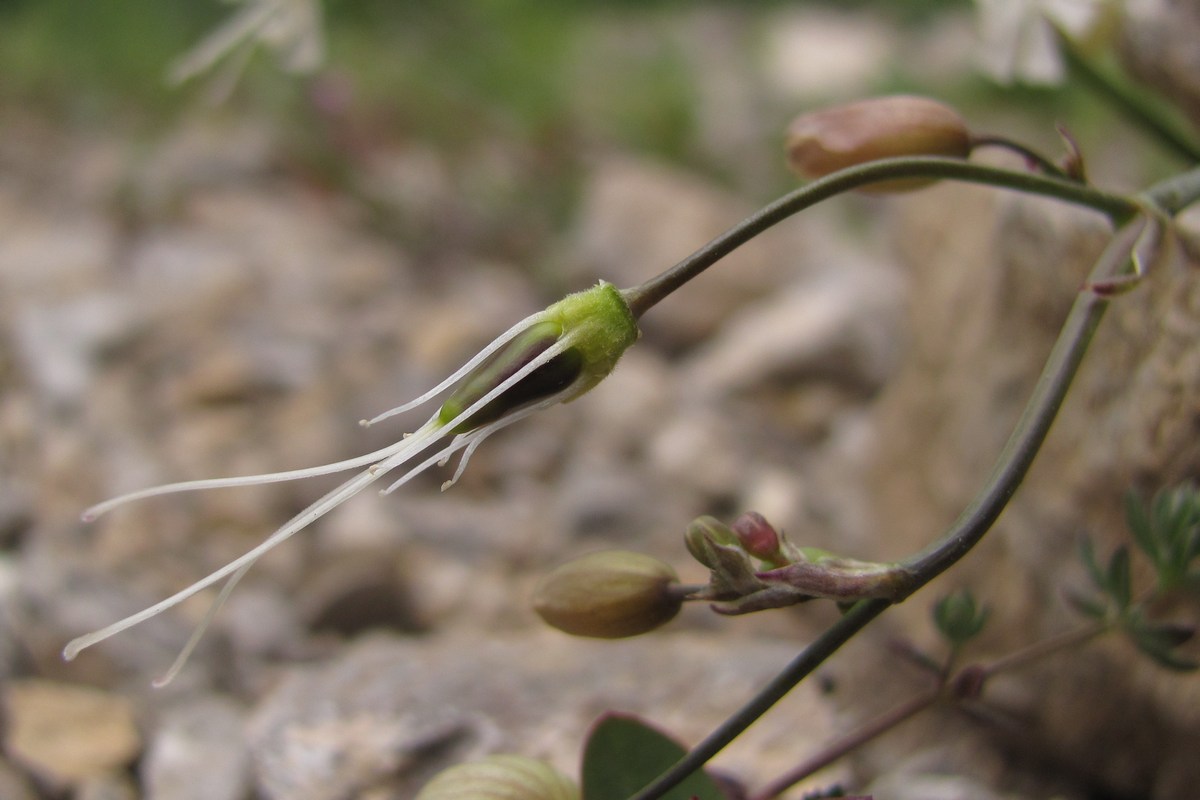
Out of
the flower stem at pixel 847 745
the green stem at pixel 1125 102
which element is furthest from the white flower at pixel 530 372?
the green stem at pixel 1125 102

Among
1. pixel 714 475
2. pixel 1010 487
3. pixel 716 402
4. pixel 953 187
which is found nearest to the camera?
pixel 1010 487

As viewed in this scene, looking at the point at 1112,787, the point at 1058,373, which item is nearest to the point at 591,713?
the point at 1112,787

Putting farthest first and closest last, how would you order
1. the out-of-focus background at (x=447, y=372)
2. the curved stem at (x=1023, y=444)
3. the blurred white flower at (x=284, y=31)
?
1. the blurred white flower at (x=284, y=31)
2. the out-of-focus background at (x=447, y=372)
3. the curved stem at (x=1023, y=444)

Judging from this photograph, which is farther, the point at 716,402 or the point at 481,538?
the point at 716,402

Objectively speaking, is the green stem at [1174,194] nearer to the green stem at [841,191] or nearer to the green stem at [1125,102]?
the green stem at [841,191]

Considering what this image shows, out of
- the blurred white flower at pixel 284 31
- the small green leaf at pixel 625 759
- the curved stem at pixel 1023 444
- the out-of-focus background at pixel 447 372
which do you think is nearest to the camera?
the curved stem at pixel 1023 444

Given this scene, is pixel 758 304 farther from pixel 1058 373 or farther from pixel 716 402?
pixel 1058 373
